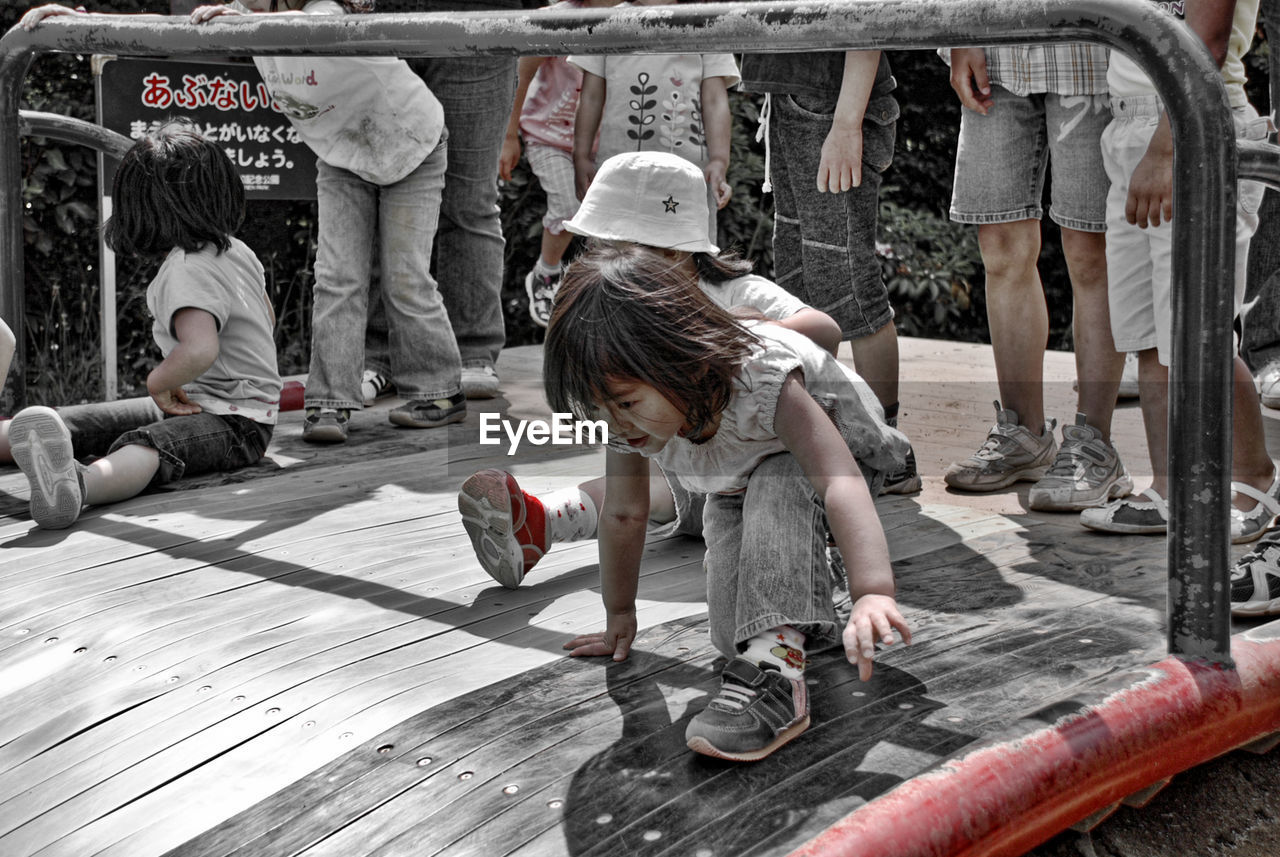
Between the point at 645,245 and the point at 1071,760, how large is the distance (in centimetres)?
117

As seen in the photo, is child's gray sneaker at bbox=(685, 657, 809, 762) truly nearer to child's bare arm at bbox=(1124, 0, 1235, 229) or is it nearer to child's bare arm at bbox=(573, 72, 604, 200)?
child's bare arm at bbox=(1124, 0, 1235, 229)

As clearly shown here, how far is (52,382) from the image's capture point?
5.96 meters

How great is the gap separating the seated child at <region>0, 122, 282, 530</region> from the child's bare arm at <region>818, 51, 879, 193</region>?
158 cm

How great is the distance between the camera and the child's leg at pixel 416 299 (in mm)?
4035

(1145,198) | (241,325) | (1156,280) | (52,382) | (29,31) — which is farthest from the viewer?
(52,382)

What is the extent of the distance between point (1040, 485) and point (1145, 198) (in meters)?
0.78

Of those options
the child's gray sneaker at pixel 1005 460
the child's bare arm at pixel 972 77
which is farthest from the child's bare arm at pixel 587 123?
the child's gray sneaker at pixel 1005 460

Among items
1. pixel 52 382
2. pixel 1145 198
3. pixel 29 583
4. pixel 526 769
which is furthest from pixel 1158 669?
pixel 52 382

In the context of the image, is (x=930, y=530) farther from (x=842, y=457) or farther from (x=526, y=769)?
(x=526, y=769)

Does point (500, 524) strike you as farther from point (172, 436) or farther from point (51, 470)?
point (172, 436)

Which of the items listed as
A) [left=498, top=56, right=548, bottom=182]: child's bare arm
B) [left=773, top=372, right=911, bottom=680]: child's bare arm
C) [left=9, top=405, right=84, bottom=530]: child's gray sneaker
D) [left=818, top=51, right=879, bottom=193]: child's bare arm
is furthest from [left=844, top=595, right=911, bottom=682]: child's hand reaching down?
[left=498, top=56, right=548, bottom=182]: child's bare arm

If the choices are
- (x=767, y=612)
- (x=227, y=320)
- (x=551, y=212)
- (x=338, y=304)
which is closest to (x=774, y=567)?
(x=767, y=612)

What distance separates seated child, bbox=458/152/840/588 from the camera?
2.42 m

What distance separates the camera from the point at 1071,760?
5.56 feet
